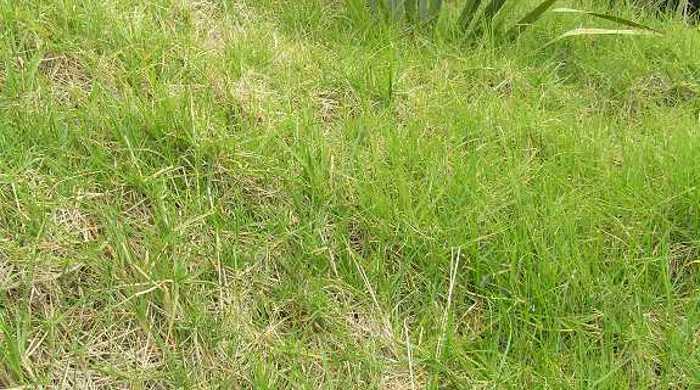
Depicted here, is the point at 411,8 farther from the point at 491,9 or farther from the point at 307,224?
the point at 307,224

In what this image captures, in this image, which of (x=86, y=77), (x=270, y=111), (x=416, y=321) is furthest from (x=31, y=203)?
(x=416, y=321)

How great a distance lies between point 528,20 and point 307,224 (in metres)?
1.35

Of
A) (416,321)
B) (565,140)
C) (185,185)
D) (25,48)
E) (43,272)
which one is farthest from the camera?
(565,140)

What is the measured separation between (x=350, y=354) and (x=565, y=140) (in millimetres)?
852

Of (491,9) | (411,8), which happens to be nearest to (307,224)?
(411,8)

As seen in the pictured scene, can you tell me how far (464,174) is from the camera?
1483 millimetres

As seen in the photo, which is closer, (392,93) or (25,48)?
(25,48)

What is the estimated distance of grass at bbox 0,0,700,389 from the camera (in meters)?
1.18

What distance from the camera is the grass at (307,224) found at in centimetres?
118

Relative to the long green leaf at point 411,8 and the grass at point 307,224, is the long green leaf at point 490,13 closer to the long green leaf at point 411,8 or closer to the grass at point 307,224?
the long green leaf at point 411,8

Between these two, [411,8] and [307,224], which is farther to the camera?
[411,8]

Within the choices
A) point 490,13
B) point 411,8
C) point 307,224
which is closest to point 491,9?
point 490,13

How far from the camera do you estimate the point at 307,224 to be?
1360 millimetres

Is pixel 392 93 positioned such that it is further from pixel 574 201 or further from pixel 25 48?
pixel 25 48
